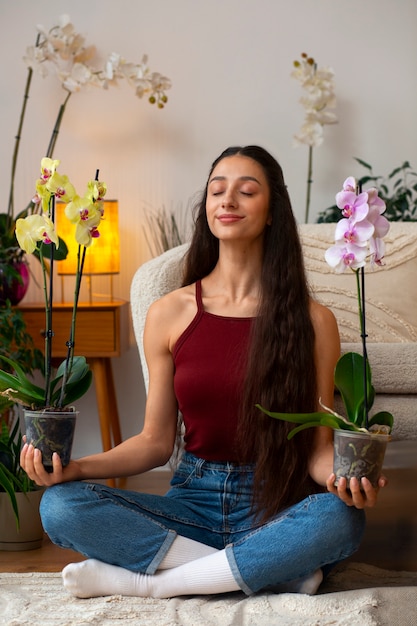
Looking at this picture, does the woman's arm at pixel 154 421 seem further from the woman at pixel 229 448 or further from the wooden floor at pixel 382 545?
the wooden floor at pixel 382 545

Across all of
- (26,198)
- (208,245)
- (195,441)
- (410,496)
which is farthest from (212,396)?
(26,198)

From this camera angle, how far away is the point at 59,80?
3.63 metres

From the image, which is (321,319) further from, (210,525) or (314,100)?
(314,100)

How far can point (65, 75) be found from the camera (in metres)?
3.30

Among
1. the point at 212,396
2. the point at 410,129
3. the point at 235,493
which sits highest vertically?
the point at 410,129

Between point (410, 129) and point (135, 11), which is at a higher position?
point (135, 11)

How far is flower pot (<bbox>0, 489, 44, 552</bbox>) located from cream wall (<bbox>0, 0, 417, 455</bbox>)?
131 centimetres

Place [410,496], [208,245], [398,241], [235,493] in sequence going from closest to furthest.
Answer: [235,493]
[208,245]
[398,241]
[410,496]

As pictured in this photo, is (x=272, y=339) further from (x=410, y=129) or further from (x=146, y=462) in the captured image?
(x=410, y=129)

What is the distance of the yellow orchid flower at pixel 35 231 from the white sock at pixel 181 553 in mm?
658

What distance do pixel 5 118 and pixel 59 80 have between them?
0.91 feet

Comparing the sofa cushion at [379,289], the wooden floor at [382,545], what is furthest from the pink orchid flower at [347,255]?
the sofa cushion at [379,289]

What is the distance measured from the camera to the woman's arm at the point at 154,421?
5.88ft

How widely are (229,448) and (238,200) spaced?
1.73 ft
